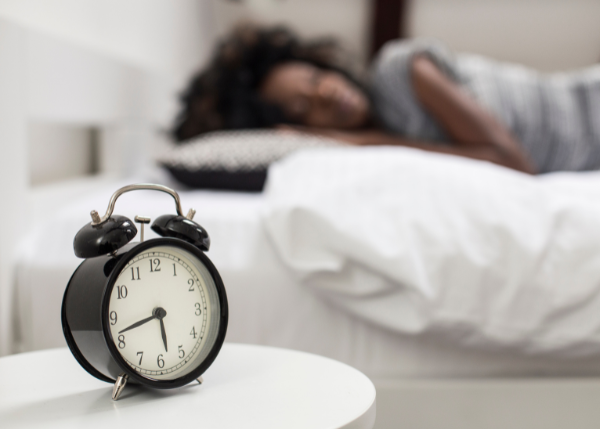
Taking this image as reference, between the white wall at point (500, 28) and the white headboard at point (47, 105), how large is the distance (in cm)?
138

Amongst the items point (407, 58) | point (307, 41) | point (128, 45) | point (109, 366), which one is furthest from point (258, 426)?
point (307, 41)

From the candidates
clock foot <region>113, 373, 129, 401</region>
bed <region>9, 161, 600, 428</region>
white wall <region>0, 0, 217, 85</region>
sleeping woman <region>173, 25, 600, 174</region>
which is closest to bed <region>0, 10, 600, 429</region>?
bed <region>9, 161, 600, 428</region>

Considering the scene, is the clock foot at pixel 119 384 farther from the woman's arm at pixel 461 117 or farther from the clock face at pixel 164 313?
the woman's arm at pixel 461 117

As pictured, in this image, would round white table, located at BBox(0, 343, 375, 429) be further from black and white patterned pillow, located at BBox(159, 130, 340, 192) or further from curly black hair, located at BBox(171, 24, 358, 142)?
curly black hair, located at BBox(171, 24, 358, 142)

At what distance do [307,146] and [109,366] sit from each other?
705 millimetres

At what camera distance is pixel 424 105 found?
145cm

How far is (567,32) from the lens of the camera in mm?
1976

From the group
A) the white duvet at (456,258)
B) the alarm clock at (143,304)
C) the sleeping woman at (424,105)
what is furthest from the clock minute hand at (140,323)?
the sleeping woman at (424,105)

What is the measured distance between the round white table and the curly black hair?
1144 millimetres

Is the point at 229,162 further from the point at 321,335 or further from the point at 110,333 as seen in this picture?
the point at 110,333

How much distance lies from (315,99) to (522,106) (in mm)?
652

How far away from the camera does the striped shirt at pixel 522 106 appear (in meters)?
1.50

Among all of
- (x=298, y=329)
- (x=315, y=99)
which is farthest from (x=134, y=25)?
(x=298, y=329)

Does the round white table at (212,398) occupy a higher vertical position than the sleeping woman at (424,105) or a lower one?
lower
